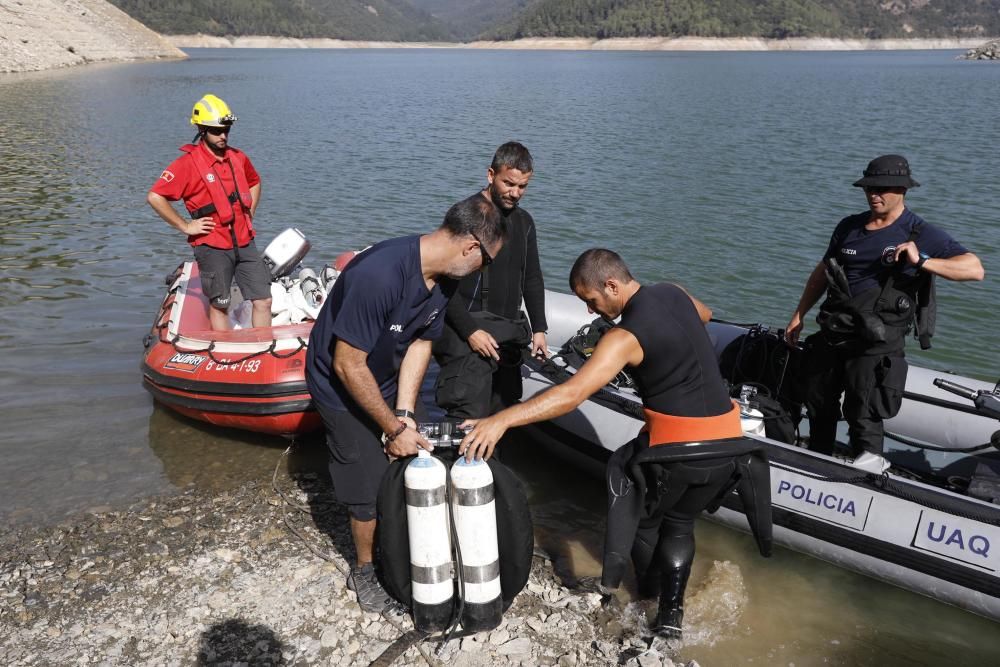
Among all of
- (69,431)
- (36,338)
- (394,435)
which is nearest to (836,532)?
(394,435)

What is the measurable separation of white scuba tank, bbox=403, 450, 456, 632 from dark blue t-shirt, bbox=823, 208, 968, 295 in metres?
2.33

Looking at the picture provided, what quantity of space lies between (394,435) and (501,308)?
1.16 m

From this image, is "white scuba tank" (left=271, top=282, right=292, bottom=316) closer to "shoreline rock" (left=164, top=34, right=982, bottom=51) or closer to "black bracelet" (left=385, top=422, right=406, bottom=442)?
"black bracelet" (left=385, top=422, right=406, bottom=442)

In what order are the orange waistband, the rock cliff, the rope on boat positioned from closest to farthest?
the orange waistband
the rope on boat
the rock cliff

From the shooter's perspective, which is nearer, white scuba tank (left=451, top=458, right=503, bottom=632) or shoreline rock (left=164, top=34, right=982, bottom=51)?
white scuba tank (left=451, top=458, right=503, bottom=632)

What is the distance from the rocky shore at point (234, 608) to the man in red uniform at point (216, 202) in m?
1.75

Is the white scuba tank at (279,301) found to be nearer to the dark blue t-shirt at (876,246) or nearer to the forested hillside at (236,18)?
the dark blue t-shirt at (876,246)

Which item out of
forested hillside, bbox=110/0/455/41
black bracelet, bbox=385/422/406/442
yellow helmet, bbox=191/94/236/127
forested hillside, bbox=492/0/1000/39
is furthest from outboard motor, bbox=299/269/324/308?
forested hillside, bbox=110/0/455/41

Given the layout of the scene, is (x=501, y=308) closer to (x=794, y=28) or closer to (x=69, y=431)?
(x=69, y=431)

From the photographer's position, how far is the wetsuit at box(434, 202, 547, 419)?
384cm

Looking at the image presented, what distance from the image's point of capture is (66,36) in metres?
52.1

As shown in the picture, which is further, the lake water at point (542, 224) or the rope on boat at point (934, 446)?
the rope on boat at point (934, 446)

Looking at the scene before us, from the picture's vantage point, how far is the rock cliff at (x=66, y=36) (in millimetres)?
44938

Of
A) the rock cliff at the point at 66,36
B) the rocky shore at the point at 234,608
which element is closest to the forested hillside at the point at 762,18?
the rock cliff at the point at 66,36
